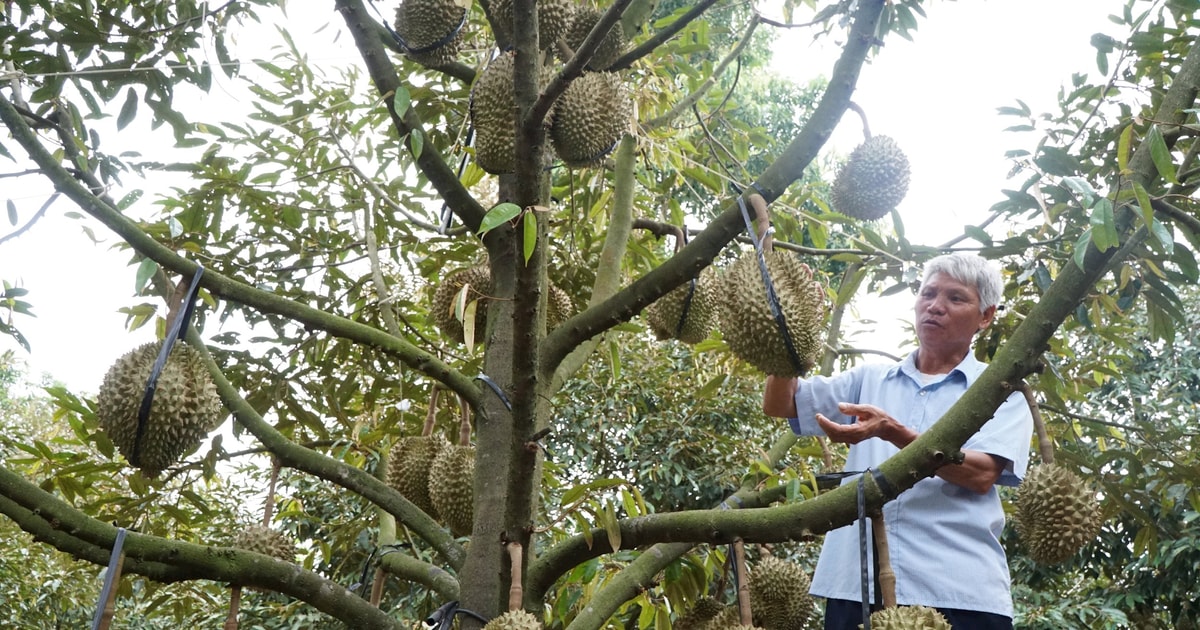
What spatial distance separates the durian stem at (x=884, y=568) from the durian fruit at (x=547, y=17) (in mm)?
1115

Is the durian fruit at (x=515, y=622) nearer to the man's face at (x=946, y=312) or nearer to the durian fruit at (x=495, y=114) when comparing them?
the durian fruit at (x=495, y=114)

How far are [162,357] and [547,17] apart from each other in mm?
962

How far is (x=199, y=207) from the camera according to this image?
238cm

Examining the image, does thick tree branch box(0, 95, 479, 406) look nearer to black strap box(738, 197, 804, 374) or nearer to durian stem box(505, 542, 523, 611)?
durian stem box(505, 542, 523, 611)

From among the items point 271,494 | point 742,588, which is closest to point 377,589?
point 271,494

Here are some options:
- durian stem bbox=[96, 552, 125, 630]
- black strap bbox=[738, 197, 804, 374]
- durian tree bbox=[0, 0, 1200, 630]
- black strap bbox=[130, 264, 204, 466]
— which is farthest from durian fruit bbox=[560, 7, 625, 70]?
durian stem bbox=[96, 552, 125, 630]

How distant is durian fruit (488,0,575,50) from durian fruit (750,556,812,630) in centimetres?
119

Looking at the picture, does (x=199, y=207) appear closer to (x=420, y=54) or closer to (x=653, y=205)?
(x=420, y=54)

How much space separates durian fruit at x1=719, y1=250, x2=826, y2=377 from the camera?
147 cm

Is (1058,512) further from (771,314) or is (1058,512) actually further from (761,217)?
(761,217)

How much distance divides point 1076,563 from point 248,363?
474 centimetres

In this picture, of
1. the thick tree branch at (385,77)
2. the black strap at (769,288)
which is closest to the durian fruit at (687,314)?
the thick tree branch at (385,77)

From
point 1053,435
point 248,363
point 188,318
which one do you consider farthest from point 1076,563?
point 188,318

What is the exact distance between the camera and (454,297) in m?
2.29
